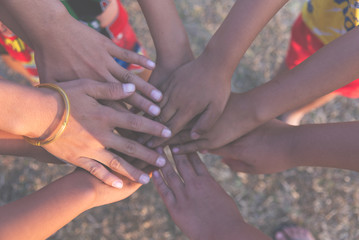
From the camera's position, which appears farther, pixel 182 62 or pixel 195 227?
pixel 182 62

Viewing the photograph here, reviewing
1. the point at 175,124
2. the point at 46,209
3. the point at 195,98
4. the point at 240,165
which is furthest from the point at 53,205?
the point at 240,165

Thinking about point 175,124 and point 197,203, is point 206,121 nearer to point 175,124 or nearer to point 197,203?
point 175,124

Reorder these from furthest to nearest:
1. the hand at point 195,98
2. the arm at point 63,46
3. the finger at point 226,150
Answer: the finger at point 226,150, the hand at point 195,98, the arm at point 63,46

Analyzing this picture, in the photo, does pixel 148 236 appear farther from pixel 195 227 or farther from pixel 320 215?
pixel 320 215

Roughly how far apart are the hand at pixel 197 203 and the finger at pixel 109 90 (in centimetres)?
34

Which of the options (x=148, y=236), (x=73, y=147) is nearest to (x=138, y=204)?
(x=148, y=236)

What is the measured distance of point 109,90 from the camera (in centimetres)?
107

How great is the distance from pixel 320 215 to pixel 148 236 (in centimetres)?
104

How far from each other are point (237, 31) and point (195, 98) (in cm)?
29

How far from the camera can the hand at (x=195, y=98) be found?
1.12m

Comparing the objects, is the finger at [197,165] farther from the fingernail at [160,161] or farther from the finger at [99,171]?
the finger at [99,171]

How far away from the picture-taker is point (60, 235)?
1697 millimetres

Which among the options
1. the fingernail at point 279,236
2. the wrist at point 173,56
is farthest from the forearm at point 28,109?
the fingernail at point 279,236

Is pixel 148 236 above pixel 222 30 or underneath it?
underneath
